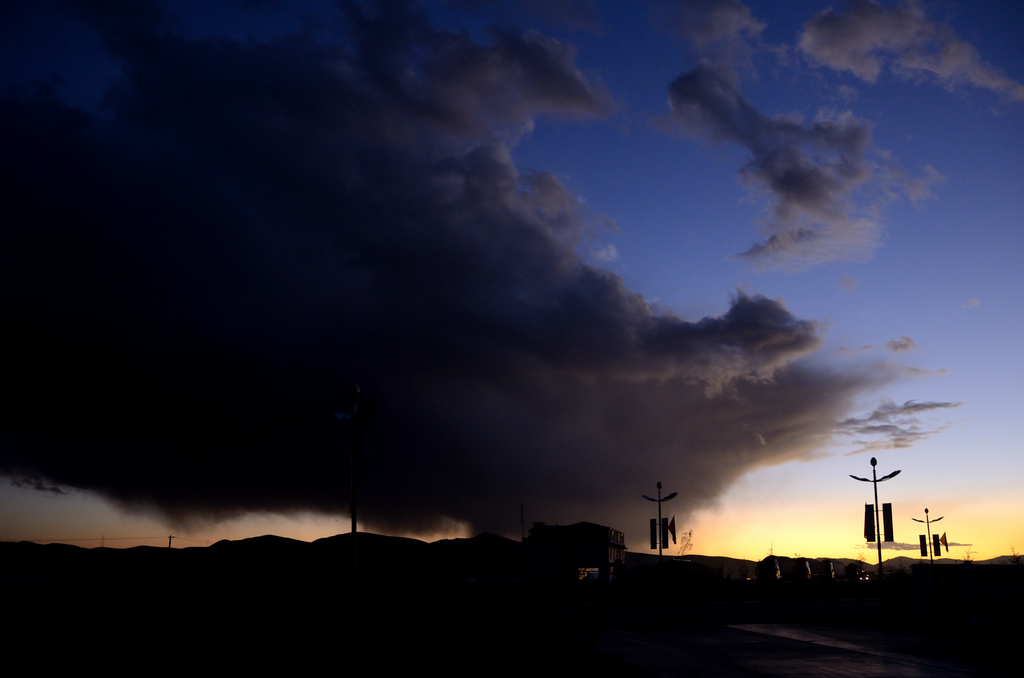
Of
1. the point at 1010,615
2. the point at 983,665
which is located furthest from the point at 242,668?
the point at 1010,615

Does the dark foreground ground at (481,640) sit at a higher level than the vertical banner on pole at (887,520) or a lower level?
lower

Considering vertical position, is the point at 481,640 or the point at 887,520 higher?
the point at 887,520

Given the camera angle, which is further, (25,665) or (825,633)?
(825,633)

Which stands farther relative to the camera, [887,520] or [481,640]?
[887,520]

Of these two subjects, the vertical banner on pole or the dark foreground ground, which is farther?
the vertical banner on pole

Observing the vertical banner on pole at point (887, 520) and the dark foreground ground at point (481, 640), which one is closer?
the dark foreground ground at point (481, 640)

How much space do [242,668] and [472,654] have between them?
15.3ft

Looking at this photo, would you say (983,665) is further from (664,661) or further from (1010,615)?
(664,661)

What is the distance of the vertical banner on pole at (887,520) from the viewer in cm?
4068

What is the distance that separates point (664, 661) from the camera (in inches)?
587

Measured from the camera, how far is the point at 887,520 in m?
41.3

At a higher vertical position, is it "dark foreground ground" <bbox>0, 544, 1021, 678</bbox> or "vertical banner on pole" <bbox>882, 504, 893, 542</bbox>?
"vertical banner on pole" <bbox>882, 504, 893, 542</bbox>

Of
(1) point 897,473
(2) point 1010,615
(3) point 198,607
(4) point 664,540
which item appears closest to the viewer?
(2) point 1010,615

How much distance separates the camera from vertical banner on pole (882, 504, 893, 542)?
4068cm
